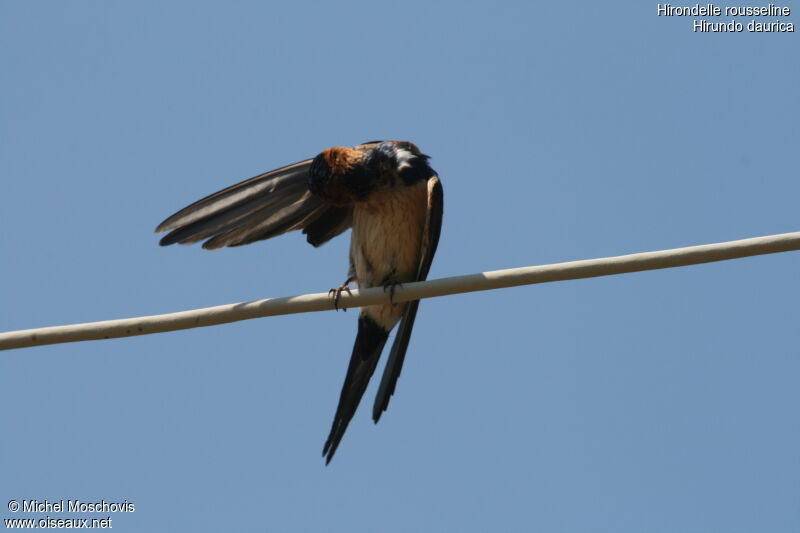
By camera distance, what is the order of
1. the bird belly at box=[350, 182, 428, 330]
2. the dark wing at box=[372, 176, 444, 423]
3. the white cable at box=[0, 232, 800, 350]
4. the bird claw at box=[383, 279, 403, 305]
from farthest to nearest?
the bird belly at box=[350, 182, 428, 330] → the dark wing at box=[372, 176, 444, 423] → the bird claw at box=[383, 279, 403, 305] → the white cable at box=[0, 232, 800, 350]

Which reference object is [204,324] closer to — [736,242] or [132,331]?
[132,331]

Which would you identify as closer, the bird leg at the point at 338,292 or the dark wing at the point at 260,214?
the bird leg at the point at 338,292

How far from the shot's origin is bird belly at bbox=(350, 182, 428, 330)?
21.7ft

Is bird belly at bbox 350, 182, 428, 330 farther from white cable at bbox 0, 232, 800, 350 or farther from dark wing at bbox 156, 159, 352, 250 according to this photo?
white cable at bbox 0, 232, 800, 350

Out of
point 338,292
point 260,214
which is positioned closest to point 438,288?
point 338,292

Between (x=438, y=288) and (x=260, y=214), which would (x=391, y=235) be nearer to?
(x=260, y=214)

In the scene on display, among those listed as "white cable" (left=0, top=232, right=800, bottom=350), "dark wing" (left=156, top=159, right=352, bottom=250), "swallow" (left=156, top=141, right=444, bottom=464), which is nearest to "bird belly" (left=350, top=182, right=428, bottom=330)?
"swallow" (left=156, top=141, right=444, bottom=464)

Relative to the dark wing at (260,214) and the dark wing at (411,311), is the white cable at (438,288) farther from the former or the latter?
the dark wing at (260,214)

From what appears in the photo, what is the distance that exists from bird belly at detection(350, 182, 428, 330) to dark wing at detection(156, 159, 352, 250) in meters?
0.49

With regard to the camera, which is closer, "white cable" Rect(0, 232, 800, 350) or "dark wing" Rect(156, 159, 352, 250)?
"white cable" Rect(0, 232, 800, 350)

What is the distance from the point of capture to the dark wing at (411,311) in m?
6.51

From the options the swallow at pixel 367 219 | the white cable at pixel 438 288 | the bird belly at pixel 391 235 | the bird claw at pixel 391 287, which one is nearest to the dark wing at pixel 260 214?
the swallow at pixel 367 219

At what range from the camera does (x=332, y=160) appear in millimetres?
6617

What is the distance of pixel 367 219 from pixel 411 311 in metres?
0.60
